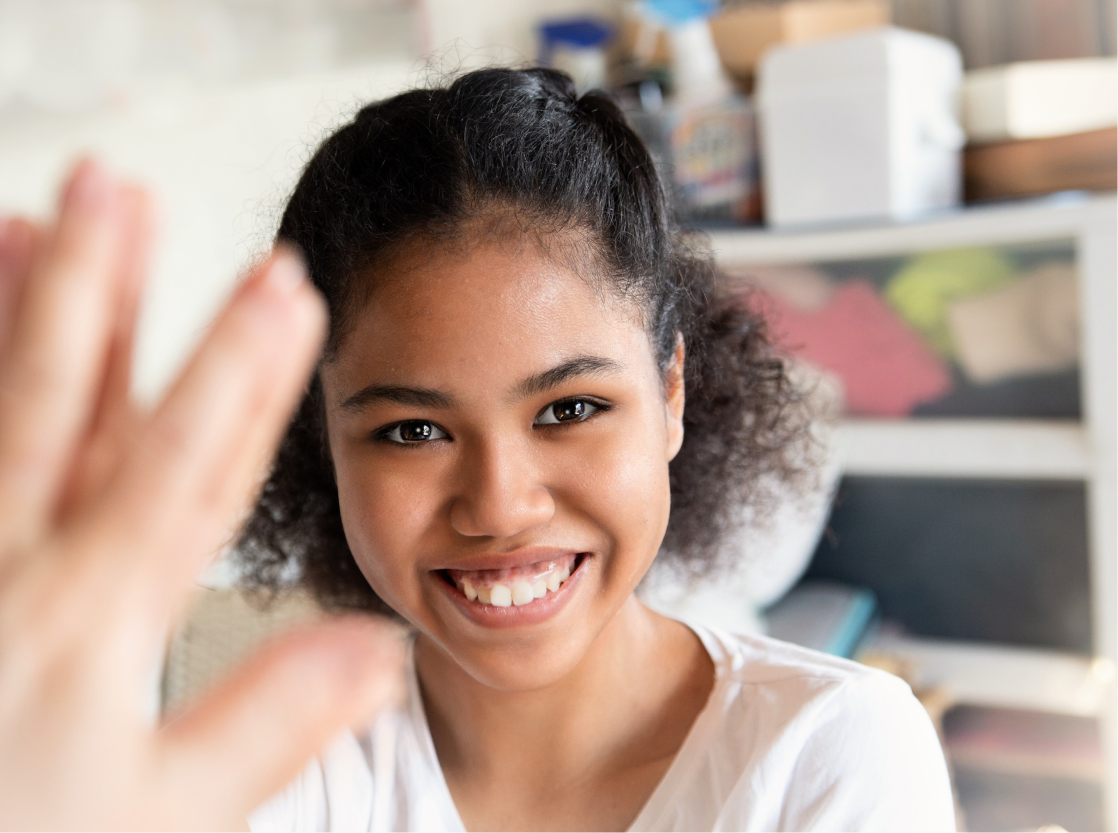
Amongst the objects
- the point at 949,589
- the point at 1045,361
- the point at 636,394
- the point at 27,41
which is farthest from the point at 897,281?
the point at 27,41

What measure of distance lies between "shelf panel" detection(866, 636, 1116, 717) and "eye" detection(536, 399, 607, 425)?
40.3 inches

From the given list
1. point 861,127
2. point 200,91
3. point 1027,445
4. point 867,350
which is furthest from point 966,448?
point 200,91

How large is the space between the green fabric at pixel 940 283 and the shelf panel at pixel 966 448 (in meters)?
0.12

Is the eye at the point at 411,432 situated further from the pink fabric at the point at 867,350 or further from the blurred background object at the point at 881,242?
the pink fabric at the point at 867,350

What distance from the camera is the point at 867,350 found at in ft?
5.05

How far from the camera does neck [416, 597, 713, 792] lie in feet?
2.52

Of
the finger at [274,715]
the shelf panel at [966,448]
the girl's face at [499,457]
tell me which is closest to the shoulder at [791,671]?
the girl's face at [499,457]

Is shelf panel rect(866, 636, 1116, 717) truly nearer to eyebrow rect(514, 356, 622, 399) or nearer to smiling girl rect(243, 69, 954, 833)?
smiling girl rect(243, 69, 954, 833)

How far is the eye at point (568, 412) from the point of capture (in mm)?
652

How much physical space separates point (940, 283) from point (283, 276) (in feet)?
4.46

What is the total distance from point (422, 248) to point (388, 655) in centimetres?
44

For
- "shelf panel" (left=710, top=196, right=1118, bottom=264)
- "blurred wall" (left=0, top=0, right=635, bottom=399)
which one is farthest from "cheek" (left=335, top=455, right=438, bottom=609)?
"blurred wall" (left=0, top=0, right=635, bottom=399)

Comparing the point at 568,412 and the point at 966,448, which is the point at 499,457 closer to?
the point at 568,412

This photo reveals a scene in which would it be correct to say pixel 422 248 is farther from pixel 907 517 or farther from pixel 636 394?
pixel 907 517
